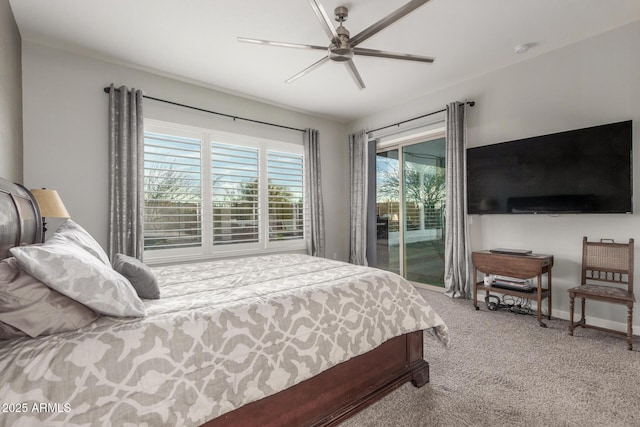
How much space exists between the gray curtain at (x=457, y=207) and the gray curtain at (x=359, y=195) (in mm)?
1499

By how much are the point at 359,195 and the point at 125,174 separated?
3.41 m

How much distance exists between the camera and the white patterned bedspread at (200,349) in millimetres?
957

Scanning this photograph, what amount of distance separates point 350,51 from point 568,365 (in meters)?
2.87

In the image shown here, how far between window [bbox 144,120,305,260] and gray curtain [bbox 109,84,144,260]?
199 mm

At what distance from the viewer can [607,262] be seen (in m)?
2.75

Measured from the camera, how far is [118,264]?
1.69 meters

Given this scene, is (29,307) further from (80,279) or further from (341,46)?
(341,46)

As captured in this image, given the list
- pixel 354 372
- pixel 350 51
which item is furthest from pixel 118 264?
pixel 350 51

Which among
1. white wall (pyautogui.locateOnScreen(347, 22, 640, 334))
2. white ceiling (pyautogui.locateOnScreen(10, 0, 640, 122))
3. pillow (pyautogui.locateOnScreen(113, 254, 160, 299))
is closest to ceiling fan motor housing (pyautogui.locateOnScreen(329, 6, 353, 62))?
white ceiling (pyautogui.locateOnScreen(10, 0, 640, 122))

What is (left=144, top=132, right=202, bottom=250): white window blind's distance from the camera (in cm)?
360

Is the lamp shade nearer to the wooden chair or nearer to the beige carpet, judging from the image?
the beige carpet

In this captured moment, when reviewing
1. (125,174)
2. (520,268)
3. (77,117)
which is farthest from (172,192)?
(520,268)

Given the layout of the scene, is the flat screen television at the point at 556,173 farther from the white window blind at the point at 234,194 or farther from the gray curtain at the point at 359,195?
the white window blind at the point at 234,194

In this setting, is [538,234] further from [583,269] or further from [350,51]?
[350,51]
